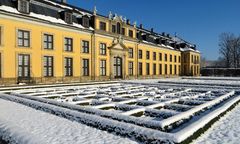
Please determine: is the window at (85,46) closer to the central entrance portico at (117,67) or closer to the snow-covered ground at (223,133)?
the central entrance portico at (117,67)

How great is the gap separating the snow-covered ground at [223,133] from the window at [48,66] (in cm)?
2221

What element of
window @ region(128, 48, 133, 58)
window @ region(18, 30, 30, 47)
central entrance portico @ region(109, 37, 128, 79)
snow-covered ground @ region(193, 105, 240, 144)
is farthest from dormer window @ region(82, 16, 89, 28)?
snow-covered ground @ region(193, 105, 240, 144)

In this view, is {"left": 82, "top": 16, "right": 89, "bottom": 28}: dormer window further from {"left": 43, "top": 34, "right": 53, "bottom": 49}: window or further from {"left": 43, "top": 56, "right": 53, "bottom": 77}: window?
{"left": 43, "top": 56, "right": 53, "bottom": 77}: window

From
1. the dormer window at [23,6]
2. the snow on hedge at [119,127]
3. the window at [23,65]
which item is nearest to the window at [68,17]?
the dormer window at [23,6]

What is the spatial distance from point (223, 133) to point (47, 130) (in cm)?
534

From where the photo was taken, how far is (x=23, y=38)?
25.7 m


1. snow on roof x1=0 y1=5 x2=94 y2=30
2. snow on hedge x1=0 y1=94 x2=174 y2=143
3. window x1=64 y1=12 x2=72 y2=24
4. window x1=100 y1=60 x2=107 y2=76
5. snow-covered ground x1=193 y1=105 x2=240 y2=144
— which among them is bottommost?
snow-covered ground x1=193 y1=105 x2=240 y2=144

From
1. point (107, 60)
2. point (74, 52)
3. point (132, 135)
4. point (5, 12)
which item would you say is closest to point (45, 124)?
point (132, 135)

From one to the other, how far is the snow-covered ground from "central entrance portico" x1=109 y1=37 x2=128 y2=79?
28.3 metres

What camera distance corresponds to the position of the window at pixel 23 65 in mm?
25214

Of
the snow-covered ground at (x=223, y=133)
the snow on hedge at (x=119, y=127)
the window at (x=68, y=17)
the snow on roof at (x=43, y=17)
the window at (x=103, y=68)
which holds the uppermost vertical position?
the window at (x=68, y=17)

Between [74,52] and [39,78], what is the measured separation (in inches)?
250

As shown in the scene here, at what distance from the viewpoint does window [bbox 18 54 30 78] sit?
993 inches

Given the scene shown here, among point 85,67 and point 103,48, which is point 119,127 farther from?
point 103,48
